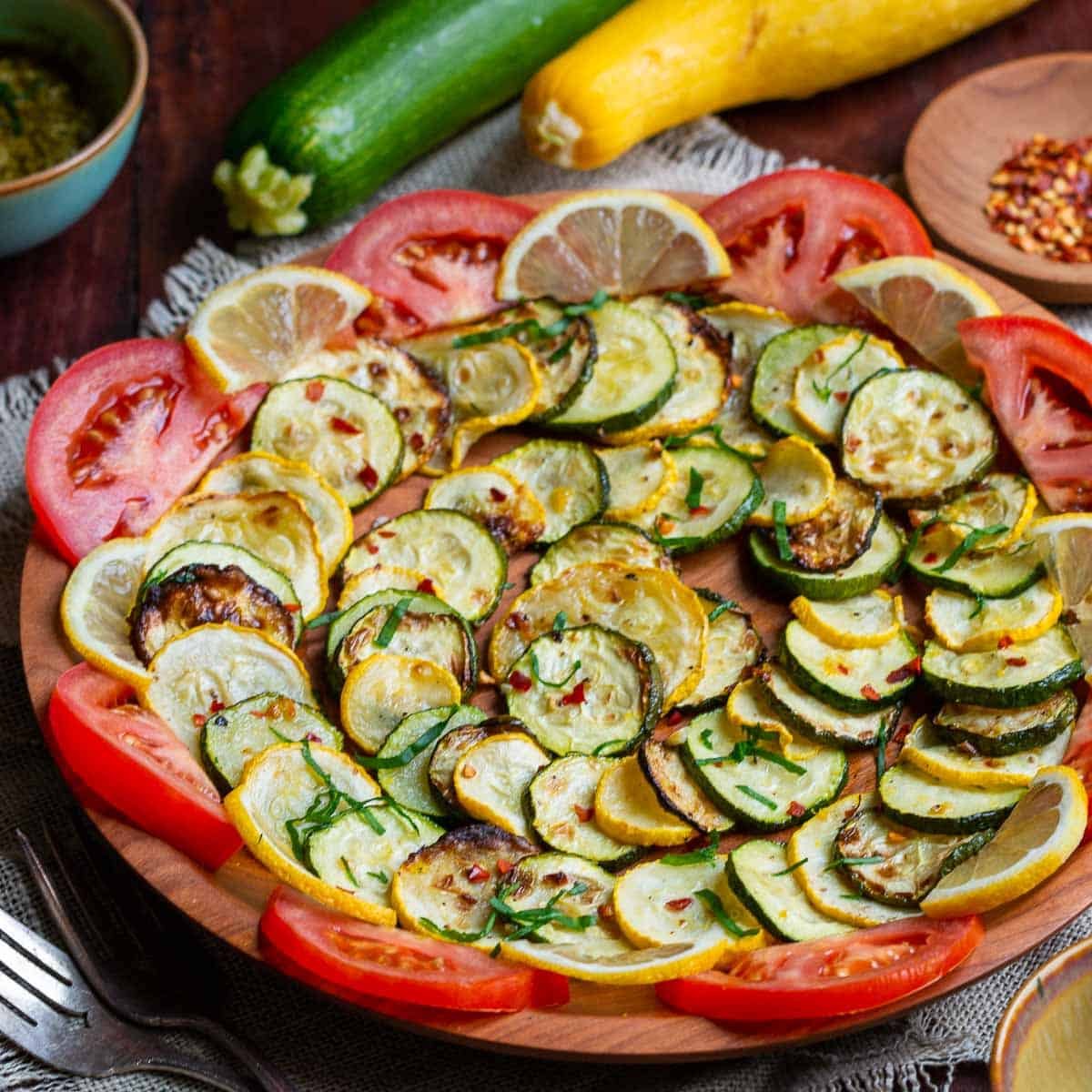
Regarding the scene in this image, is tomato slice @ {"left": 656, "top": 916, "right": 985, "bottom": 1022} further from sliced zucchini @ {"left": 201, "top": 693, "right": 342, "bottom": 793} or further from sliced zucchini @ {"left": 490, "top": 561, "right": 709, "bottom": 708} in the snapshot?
sliced zucchini @ {"left": 201, "top": 693, "right": 342, "bottom": 793}

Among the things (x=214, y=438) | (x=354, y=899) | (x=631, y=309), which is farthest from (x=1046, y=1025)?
(x=214, y=438)

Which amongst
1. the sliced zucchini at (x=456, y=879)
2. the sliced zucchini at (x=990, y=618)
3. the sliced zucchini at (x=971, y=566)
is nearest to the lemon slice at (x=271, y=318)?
the sliced zucchini at (x=456, y=879)

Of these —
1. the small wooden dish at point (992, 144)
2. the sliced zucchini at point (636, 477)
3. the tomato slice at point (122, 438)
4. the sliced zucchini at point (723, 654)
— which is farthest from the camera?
the small wooden dish at point (992, 144)

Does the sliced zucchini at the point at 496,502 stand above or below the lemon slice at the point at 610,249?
below

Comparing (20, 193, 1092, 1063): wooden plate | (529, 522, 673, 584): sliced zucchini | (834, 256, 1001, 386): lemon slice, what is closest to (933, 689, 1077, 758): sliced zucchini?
(20, 193, 1092, 1063): wooden plate

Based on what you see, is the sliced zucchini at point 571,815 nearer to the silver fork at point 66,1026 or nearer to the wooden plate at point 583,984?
the wooden plate at point 583,984

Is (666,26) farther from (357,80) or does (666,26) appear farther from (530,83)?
(357,80)
